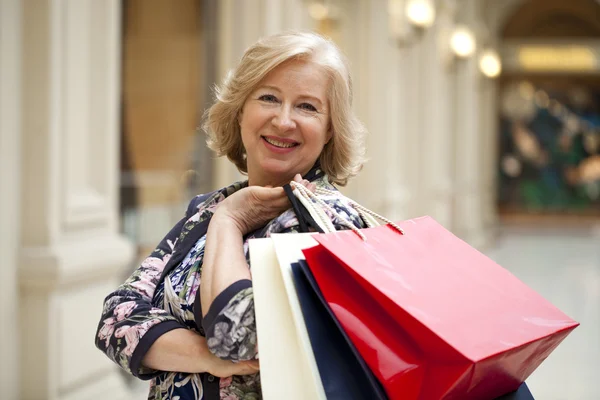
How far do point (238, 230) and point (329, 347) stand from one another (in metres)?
0.32

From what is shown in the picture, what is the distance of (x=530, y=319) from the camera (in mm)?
1309

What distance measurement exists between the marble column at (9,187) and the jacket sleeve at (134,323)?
1911mm

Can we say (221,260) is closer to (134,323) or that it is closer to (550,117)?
(134,323)

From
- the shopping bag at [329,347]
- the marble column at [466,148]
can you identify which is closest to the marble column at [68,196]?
the shopping bag at [329,347]

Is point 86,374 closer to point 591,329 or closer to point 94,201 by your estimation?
point 94,201

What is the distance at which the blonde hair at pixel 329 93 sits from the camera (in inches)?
59.9

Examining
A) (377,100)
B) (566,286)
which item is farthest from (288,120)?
(566,286)

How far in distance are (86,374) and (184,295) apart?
241 centimetres

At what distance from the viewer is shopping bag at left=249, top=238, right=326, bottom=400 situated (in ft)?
4.05

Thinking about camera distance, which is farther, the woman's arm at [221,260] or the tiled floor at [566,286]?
the tiled floor at [566,286]

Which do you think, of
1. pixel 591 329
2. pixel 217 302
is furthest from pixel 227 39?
pixel 217 302

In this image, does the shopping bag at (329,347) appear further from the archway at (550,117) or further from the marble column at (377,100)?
the archway at (550,117)

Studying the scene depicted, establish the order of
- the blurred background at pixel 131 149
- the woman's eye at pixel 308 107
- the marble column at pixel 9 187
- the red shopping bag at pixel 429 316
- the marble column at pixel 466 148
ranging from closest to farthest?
1. the red shopping bag at pixel 429 316
2. the woman's eye at pixel 308 107
3. the marble column at pixel 9 187
4. the blurred background at pixel 131 149
5. the marble column at pixel 466 148

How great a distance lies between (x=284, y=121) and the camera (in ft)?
4.96
